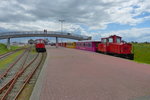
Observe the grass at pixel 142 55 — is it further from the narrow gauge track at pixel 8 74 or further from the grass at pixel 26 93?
the grass at pixel 26 93

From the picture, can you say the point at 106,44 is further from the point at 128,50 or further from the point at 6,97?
the point at 6,97

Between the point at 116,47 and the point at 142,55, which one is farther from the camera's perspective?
the point at 142,55

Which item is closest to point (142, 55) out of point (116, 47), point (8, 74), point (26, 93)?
point (116, 47)

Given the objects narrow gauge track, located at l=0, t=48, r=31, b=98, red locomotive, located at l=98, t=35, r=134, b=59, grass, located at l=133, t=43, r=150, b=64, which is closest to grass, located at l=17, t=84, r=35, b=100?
narrow gauge track, located at l=0, t=48, r=31, b=98

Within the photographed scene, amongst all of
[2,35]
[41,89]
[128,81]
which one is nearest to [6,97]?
[41,89]

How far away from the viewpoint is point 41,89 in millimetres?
6949

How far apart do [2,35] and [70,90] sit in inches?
2075

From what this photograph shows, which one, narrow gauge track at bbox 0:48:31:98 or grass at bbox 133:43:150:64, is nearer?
narrow gauge track at bbox 0:48:31:98

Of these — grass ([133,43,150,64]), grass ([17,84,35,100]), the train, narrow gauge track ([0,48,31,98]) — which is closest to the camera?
grass ([17,84,35,100])

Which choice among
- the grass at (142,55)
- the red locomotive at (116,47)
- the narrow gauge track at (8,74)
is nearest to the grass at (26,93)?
the narrow gauge track at (8,74)

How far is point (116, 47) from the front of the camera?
2223 centimetres

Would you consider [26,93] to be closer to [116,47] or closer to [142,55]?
[116,47]

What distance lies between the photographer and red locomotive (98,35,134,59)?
21.3 meters

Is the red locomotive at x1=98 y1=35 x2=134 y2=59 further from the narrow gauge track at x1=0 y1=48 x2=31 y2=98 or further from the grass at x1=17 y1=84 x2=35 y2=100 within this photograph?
the grass at x1=17 y1=84 x2=35 y2=100
